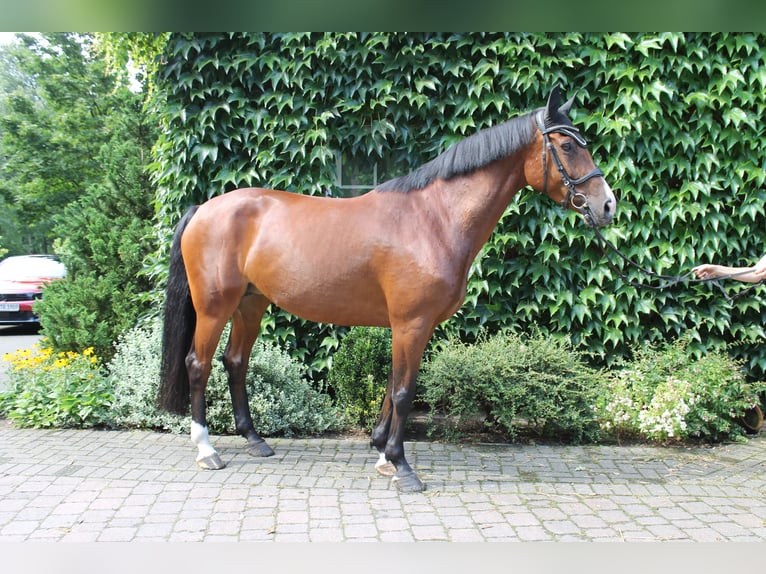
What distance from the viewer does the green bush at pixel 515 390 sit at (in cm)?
450

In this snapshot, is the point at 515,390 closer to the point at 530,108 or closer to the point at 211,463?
the point at 211,463

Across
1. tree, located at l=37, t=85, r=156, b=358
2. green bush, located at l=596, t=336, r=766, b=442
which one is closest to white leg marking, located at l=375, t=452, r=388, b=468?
green bush, located at l=596, t=336, r=766, b=442

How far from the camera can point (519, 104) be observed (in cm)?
540

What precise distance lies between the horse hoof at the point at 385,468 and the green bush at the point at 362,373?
1015 millimetres

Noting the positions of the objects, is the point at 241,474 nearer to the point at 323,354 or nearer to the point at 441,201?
the point at 323,354

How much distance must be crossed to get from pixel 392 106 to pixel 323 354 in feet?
8.34

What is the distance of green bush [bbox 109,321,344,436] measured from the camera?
4.68 meters

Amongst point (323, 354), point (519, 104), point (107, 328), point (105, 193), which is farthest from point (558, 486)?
point (105, 193)

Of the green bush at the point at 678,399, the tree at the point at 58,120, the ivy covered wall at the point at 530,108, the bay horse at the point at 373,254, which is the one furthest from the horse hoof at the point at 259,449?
the tree at the point at 58,120

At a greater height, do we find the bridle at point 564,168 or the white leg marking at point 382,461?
the bridle at point 564,168

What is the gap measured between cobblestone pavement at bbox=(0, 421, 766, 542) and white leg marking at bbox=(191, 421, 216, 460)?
12 centimetres

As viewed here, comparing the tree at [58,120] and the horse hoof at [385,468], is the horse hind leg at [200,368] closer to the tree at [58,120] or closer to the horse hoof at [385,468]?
the horse hoof at [385,468]

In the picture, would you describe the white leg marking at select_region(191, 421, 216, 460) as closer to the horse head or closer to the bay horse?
the bay horse

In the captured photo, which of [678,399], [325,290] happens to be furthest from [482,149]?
[678,399]
